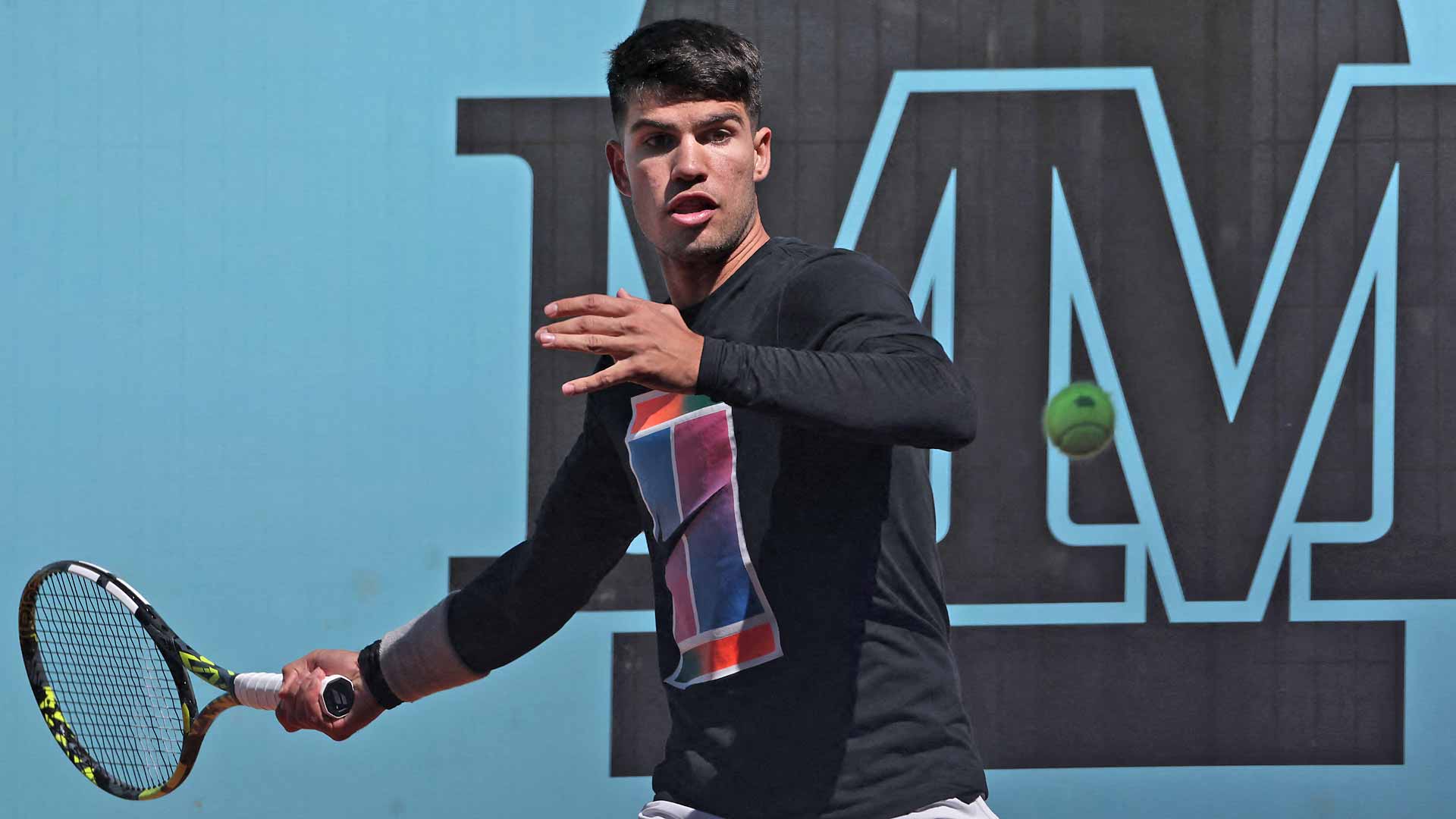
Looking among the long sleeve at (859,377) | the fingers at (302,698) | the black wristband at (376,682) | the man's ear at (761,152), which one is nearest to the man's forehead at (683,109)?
the man's ear at (761,152)

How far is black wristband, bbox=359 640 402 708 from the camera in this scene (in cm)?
249

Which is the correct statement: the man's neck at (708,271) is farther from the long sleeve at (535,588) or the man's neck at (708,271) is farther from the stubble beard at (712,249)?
the long sleeve at (535,588)

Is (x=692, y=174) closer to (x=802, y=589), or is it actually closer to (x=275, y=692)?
(x=802, y=589)

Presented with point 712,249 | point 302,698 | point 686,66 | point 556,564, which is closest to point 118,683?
point 302,698

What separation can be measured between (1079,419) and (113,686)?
2.30 m

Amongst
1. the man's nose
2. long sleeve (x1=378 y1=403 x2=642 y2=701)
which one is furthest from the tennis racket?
the man's nose

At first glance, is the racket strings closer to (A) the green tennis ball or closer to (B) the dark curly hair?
(B) the dark curly hair

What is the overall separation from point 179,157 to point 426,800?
5.58 feet

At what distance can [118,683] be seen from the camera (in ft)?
10.0

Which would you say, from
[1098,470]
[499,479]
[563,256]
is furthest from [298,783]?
[1098,470]

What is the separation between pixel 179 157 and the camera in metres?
3.71

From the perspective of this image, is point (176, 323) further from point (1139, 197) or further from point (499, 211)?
point (1139, 197)

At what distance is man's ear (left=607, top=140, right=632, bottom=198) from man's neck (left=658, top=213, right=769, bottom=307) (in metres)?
0.15

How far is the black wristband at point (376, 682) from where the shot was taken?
2.49 m
